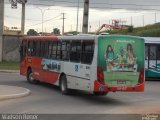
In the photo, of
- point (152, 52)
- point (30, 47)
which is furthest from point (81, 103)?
point (152, 52)

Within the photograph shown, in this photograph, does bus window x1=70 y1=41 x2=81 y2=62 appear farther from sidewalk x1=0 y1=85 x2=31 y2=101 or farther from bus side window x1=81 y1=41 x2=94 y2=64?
sidewalk x1=0 y1=85 x2=31 y2=101

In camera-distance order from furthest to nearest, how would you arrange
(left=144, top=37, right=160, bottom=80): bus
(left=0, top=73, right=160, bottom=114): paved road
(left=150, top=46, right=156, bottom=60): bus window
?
1. (left=150, top=46, right=156, bottom=60): bus window
2. (left=144, top=37, right=160, bottom=80): bus
3. (left=0, top=73, right=160, bottom=114): paved road

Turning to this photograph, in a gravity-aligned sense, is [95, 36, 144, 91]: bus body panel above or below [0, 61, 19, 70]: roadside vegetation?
above

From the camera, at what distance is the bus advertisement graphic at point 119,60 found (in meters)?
18.9

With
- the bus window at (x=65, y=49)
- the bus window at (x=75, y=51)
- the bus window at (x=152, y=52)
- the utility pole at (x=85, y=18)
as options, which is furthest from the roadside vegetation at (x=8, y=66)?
the bus window at (x=75, y=51)

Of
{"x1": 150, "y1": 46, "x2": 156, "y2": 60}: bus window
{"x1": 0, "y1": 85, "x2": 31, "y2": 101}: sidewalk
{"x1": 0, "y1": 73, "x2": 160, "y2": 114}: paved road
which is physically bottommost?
{"x1": 0, "y1": 73, "x2": 160, "y2": 114}: paved road

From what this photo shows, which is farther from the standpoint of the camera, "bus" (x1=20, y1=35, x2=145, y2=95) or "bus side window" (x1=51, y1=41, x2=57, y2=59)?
"bus side window" (x1=51, y1=41, x2=57, y2=59)

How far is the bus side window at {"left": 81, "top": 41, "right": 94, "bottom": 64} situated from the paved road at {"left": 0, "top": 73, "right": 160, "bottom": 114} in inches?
63.0

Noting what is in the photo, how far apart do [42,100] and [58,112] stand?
3854 mm

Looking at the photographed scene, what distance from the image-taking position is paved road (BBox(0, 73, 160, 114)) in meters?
16.1

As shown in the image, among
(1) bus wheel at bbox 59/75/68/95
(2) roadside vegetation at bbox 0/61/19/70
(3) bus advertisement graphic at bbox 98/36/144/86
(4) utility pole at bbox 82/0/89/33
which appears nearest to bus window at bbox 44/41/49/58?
(1) bus wheel at bbox 59/75/68/95

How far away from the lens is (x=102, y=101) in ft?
64.6

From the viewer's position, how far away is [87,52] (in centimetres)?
1983

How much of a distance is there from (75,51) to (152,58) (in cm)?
1383
